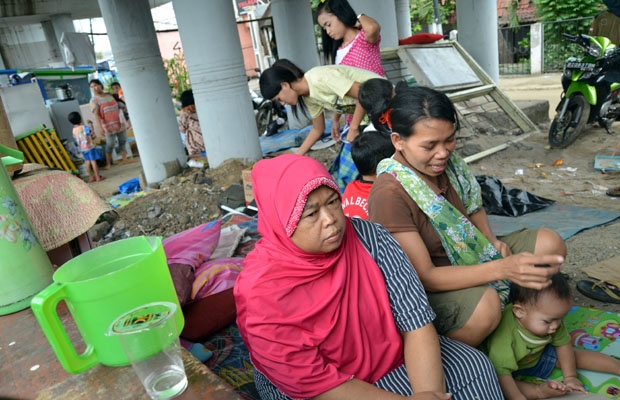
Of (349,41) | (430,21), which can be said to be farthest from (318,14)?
(430,21)

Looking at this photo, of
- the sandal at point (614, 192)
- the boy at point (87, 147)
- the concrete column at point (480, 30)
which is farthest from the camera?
the boy at point (87, 147)

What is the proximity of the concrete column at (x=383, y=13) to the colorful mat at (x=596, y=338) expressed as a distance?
5179mm

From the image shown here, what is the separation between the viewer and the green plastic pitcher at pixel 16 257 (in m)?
1.37

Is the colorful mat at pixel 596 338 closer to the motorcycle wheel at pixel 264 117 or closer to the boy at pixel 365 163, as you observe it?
the boy at pixel 365 163

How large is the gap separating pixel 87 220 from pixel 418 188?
4.38ft

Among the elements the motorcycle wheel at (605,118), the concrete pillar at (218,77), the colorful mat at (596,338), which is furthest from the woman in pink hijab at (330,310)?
the motorcycle wheel at (605,118)

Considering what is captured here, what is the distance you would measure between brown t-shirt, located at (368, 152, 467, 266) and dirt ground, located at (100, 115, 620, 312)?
2.93m

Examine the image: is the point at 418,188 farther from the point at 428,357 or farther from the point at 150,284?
the point at 150,284

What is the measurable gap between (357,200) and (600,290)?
149 centimetres

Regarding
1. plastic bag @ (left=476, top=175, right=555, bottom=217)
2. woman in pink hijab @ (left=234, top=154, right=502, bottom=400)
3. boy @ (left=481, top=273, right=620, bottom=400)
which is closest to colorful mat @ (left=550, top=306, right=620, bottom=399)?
boy @ (left=481, top=273, right=620, bottom=400)

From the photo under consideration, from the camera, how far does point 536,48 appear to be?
13.6 m

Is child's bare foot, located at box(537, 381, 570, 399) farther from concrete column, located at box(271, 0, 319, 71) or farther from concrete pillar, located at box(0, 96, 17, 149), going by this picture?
concrete column, located at box(271, 0, 319, 71)

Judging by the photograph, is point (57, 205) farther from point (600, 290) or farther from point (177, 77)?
point (177, 77)

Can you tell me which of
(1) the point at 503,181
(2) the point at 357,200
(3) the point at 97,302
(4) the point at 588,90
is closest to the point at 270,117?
(1) the point at 503,181
